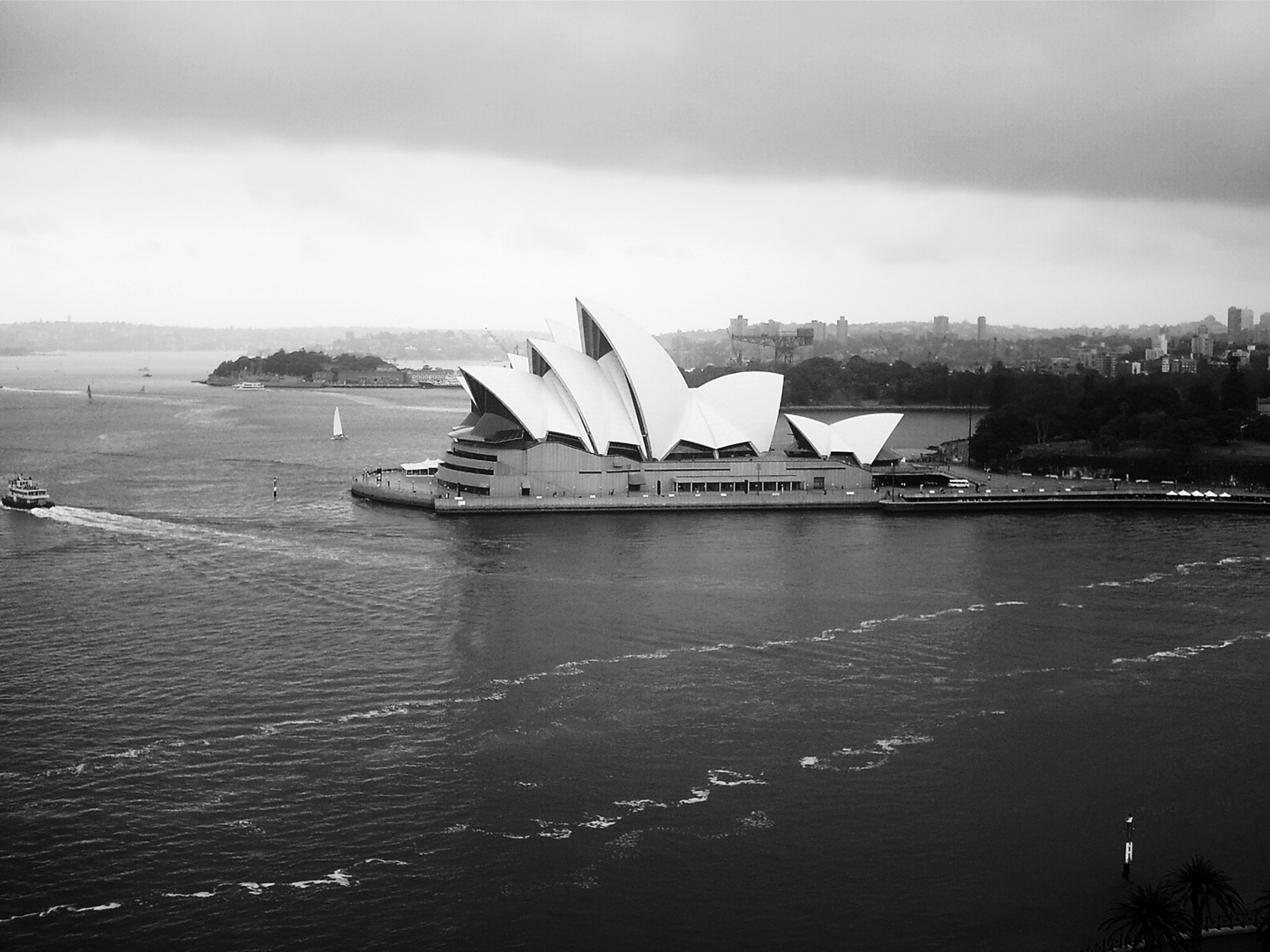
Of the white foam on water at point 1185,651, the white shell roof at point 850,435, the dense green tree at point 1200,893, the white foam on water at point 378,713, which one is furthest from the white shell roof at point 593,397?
the dense green tree at point 1200,893

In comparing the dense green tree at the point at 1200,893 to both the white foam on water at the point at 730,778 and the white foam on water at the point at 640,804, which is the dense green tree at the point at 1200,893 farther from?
the white foam on water at the point at 640,804

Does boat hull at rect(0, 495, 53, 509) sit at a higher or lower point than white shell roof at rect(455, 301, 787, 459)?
lower

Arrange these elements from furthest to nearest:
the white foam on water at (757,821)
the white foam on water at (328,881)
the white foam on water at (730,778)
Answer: the white foam on water at (730,778) < the white foam on water at (757,821) < the white foam on water at (328,881)

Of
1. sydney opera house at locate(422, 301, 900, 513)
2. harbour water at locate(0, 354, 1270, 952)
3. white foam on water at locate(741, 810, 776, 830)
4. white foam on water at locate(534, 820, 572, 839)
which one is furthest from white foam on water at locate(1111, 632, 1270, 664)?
sydney opera house at locate(422, 301, 900, 513)

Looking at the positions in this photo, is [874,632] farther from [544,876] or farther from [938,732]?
Result: [544,876]

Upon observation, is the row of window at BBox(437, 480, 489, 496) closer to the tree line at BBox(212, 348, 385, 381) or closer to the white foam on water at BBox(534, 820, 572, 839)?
the white foam on water at BBox(534, 820, 572, 839)

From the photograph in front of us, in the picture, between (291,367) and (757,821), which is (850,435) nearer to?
(757,821)
